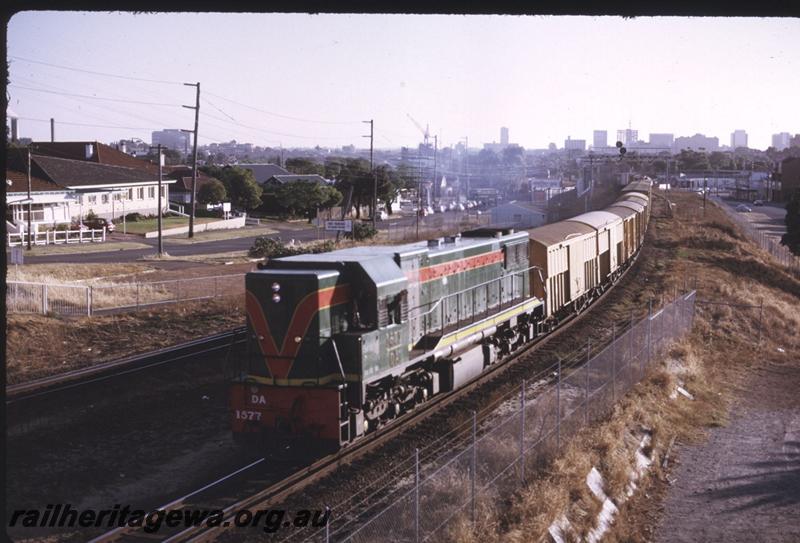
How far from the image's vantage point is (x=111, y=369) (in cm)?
2091

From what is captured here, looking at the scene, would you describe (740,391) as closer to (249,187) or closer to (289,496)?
(289,496)

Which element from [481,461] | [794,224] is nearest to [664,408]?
[481,461]

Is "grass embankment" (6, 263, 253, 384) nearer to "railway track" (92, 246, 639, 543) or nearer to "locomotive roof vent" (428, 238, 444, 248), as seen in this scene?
"railway track" (92, 246, 639, 543)

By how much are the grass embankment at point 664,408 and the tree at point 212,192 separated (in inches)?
1657

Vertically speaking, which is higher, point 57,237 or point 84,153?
point 84,153

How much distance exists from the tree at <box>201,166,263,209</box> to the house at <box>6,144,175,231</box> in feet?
36.7

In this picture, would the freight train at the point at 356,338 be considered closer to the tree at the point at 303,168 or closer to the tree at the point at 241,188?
the tree at the point at 241,188

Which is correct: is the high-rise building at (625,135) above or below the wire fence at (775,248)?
above

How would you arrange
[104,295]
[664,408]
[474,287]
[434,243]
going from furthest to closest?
[104,295]
[474,287]
[434,243]
[664,408]

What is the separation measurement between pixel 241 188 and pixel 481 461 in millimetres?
65077

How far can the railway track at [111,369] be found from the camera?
61.0 feet

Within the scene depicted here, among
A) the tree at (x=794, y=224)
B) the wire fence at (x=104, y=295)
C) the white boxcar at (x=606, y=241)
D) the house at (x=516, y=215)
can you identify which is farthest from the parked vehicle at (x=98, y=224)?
the tree at (x=794, y=224)

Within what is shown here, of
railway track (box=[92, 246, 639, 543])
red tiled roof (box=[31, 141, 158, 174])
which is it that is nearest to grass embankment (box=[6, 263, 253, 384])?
railway track (box=[92, 246, 639, 543])

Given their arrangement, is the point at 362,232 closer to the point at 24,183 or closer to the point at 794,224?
the point at 24,183
